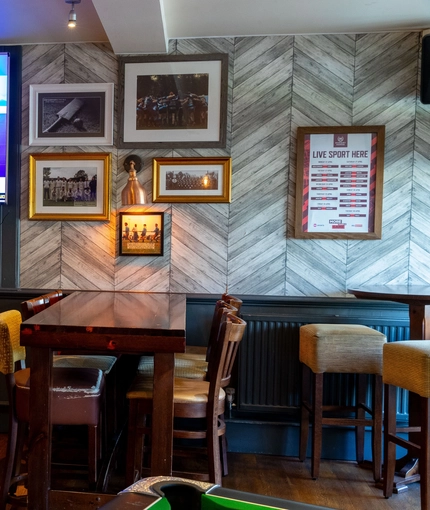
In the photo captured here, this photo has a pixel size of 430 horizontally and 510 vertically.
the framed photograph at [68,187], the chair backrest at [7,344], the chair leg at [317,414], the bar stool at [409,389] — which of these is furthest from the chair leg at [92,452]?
the framed photograph at [68,187]

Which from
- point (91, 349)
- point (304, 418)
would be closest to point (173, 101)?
point (91, 349)


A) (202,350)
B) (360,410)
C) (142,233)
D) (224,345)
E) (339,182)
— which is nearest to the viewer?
(224,345)

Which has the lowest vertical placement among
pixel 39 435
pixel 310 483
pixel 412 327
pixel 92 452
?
pixel 310 483

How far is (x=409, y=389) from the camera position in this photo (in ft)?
6.46

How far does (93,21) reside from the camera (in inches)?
109

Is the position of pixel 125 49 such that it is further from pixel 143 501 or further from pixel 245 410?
pixel 143 501

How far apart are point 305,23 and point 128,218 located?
6.23ft

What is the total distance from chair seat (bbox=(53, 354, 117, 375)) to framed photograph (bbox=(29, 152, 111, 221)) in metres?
1.15

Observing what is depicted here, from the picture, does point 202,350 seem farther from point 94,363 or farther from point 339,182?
A: point 339,182

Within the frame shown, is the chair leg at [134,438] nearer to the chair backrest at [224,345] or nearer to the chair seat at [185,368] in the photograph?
the chair seat at [185,368]

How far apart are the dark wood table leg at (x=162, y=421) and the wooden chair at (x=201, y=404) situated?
173 millimetres

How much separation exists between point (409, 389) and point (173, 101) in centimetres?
246

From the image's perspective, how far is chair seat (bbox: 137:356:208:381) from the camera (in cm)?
212

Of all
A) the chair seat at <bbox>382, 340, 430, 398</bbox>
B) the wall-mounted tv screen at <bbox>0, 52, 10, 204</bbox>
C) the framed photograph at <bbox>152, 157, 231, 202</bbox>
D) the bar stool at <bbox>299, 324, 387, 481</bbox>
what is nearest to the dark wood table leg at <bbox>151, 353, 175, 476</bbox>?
the bar stool at <bbox>299, 324, 387, 481</bbox>
